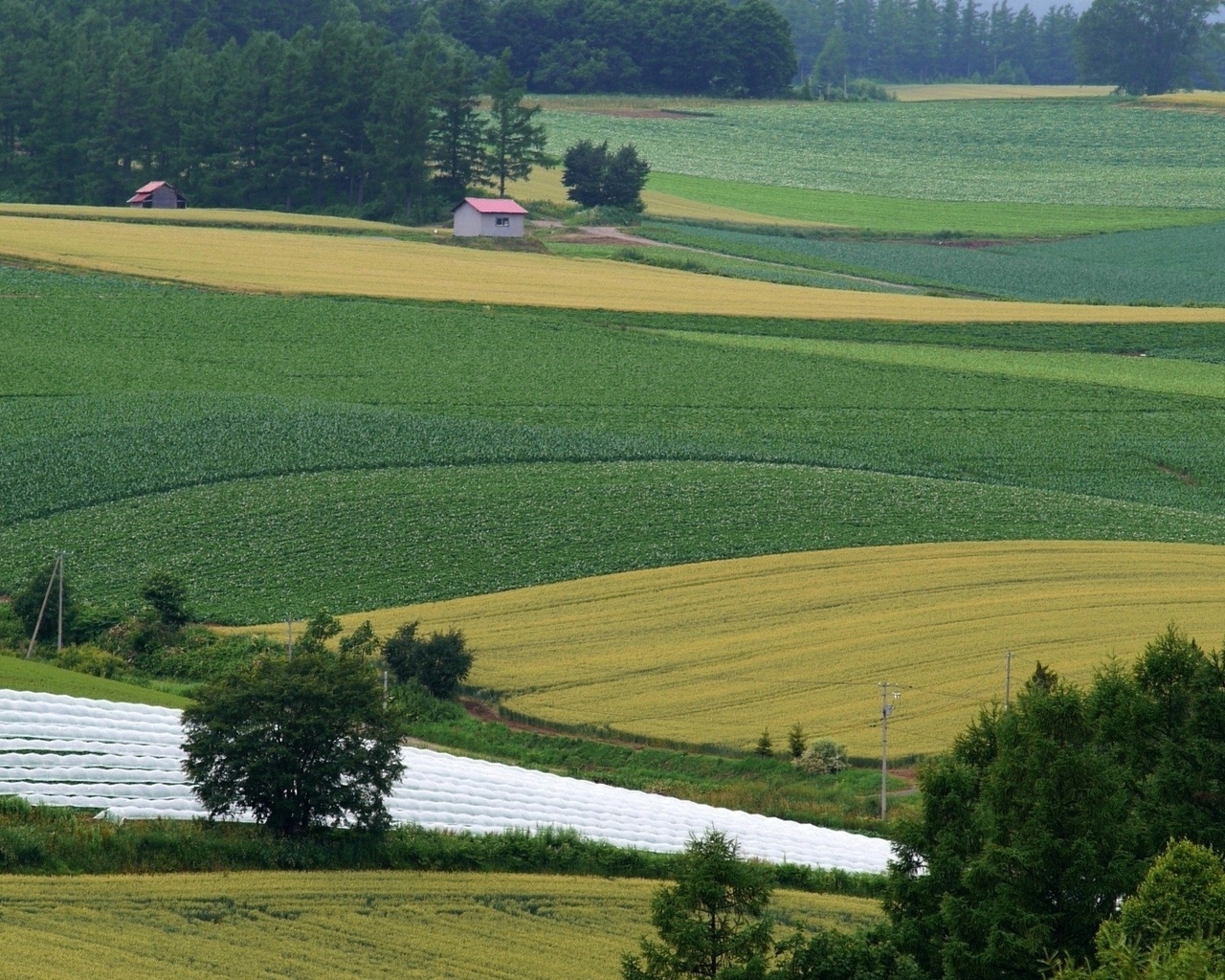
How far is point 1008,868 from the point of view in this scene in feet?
86.7

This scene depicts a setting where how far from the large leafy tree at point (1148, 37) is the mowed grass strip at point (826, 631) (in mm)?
149851

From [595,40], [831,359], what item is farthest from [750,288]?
[595,40]

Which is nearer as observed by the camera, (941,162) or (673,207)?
(673,207)

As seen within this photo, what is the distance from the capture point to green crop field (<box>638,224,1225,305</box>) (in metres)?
107

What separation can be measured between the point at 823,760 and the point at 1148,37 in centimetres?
16912

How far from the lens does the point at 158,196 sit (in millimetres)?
122812

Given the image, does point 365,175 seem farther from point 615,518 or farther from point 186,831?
point 186,831

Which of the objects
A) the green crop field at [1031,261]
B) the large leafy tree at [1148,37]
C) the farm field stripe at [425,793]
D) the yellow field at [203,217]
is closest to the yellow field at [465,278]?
the yellow field at [203,217]

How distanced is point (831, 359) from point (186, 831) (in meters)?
53.1

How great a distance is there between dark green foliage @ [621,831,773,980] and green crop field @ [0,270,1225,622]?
24.2 m

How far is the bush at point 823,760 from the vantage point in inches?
1561

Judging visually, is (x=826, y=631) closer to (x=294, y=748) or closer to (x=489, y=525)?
(x=489, y=525)

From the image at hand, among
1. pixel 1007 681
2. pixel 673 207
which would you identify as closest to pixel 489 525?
pixel 1007 681

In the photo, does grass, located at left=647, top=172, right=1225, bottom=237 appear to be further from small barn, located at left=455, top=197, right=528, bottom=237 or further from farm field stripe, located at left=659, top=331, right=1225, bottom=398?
farm field stripe, located at left=659, top=331, right=1225, bottom=398
